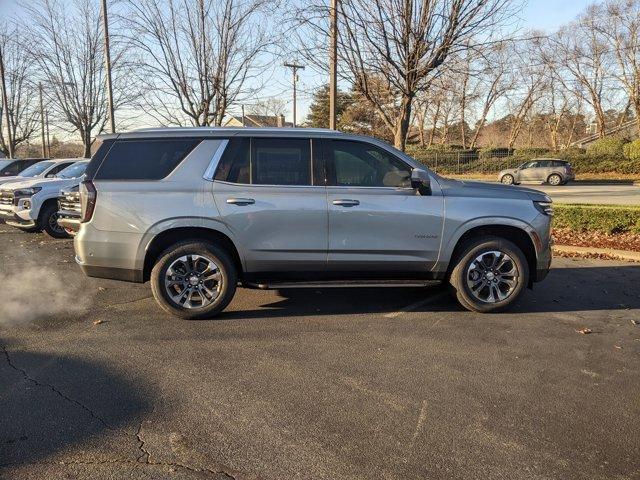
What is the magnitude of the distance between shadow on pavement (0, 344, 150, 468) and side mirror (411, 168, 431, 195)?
10.0 ft

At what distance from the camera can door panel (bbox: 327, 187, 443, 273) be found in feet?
16.5

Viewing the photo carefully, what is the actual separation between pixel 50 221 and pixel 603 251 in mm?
10324

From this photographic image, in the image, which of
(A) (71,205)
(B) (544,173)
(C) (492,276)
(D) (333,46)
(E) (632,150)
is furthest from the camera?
(E) (632,150)

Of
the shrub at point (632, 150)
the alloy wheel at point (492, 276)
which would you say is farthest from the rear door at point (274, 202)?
the shrub at point (632, 150)

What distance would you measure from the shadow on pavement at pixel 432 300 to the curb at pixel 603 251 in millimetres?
1194

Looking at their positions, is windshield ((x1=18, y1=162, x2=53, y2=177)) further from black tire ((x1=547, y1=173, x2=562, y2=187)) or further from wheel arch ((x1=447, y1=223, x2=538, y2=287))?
black tire ((x1=547, y1=173, x2=562, y2=187))

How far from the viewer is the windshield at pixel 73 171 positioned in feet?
37.0

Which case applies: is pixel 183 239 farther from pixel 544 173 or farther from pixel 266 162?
pixel 544 173

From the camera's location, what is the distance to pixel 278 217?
4941mm

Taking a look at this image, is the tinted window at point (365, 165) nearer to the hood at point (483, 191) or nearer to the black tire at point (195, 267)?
the hood at point (483, 191)

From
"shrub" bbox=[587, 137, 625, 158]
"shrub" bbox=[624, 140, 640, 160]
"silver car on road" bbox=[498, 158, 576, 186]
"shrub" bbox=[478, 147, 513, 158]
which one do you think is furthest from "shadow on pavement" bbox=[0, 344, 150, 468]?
"shrub" bbox=[478, 147, 513, 158]

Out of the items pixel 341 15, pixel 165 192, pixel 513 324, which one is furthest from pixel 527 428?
pixel 341 15

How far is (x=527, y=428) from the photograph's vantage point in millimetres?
3129

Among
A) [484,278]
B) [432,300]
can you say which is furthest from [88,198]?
[484,278]
